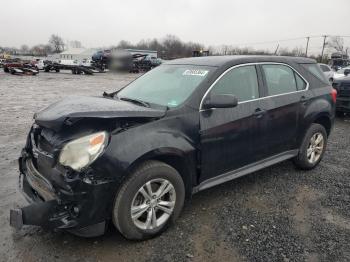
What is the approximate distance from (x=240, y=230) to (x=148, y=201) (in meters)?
1.06

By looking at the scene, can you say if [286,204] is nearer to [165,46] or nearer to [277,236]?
[277,236]

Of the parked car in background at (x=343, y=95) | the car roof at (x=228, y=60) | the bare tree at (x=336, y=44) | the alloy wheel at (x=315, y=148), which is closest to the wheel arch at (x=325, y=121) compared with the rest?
the alloy wheel at (x=315, y=148)

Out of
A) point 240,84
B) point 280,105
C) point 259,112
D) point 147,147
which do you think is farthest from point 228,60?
point 147,147

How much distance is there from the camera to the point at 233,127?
3873 millimetres

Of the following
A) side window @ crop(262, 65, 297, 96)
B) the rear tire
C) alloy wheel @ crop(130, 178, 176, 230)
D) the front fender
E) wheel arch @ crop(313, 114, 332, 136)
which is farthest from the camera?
wheel arch @ crop(313, 114, 332, 136)

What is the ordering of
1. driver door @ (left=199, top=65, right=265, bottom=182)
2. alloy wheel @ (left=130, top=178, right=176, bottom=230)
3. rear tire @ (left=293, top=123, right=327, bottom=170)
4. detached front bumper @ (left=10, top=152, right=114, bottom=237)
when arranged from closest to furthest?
detached front bumper @ (left=10, top=152, right=114, bottom=237) < alloy wheel @ (left=130, top=178, right=176, bottom=230) < driver door @ (left=199, top=65, right=265, bottom=182) < rear tire @ (left=293, top=123, right=327, bottom=170)

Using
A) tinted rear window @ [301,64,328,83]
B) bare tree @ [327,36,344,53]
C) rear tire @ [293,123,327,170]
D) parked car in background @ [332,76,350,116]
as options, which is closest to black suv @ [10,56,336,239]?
rear tire @ [293,123,327,170]

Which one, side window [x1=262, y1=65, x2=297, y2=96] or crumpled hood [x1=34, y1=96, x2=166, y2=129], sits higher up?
side window [x1=262, y1=65, x2=297, y2=96]

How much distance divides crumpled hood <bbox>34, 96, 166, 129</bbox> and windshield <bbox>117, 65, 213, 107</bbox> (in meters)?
0.46

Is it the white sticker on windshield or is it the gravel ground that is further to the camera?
the white sticker on windshield

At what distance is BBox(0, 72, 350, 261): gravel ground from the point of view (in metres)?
3.10

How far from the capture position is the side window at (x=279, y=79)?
4.46m

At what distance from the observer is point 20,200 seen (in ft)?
13.4

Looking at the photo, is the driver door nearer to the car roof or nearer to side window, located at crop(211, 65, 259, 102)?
side window, located at crop(211, 65, 259, 102)
